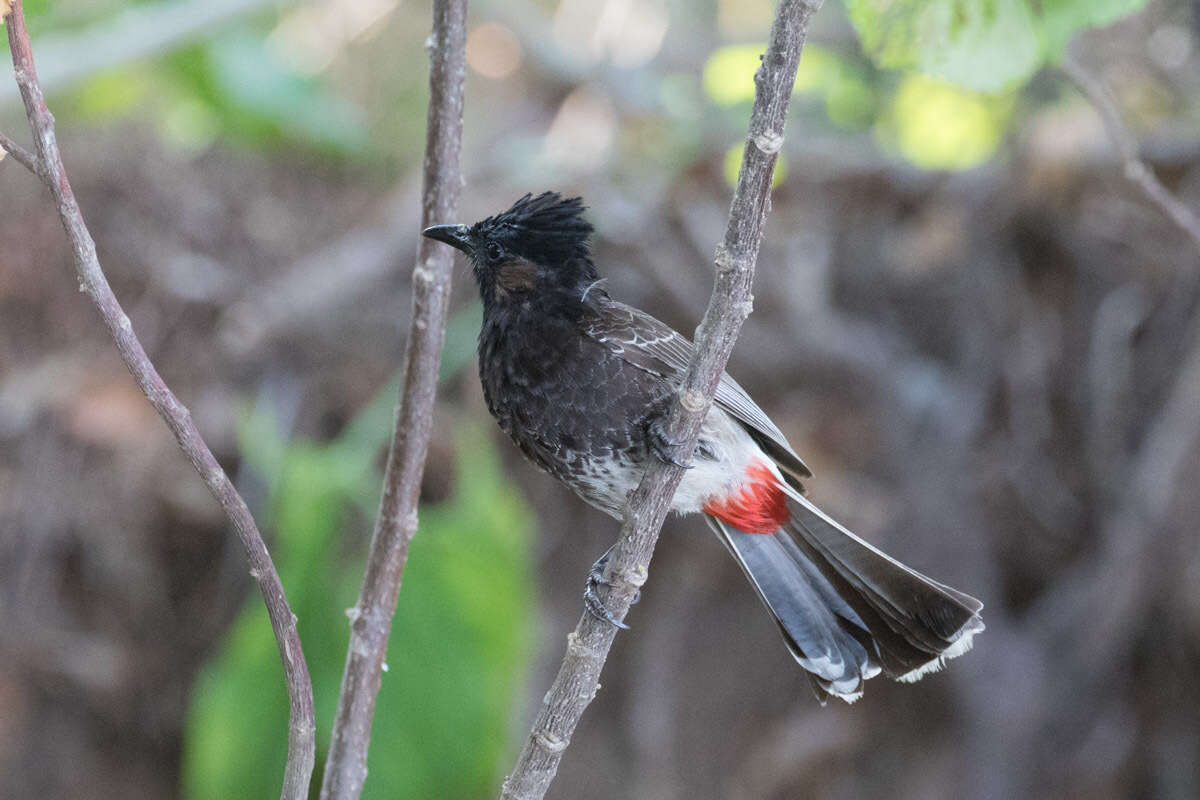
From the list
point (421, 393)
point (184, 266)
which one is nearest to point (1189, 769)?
point (421, 393)

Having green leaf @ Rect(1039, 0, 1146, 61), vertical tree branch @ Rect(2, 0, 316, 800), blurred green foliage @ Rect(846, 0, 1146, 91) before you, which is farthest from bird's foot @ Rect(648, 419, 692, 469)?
green leaf @ Rect(1039, 0, 1146, 61)

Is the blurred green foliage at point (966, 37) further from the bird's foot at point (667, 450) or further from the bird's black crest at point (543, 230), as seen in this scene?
the bird's foot at point (667, 450)

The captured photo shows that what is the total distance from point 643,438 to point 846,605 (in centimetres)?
51

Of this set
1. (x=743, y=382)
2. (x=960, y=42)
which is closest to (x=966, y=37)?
(x=960, y=42)

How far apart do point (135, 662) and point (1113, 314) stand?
11.9 ft

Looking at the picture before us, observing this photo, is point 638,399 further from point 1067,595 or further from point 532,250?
point 1067,595

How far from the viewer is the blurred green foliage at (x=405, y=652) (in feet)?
9.00

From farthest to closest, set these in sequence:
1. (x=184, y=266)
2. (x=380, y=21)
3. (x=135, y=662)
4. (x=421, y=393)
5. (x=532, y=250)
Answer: (x=380, y=21) → (x=184, y=266) → (x=135, y=662) → (x=532, y=250) → (x=421, y=393)

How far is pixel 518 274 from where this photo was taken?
1843mm

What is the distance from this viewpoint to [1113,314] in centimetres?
401

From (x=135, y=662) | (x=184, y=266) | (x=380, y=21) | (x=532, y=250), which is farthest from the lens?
(x=380, y=21)

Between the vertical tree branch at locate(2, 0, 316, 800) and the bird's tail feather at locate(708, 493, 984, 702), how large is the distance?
88 centimetres

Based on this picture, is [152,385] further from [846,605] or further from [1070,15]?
[1070,15]

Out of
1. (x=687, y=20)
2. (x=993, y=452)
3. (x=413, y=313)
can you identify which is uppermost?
(x=687, y=20)
